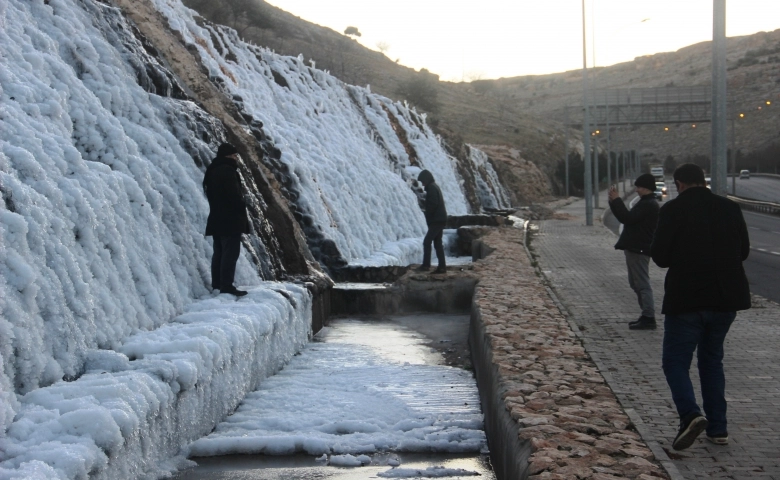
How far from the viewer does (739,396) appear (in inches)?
264

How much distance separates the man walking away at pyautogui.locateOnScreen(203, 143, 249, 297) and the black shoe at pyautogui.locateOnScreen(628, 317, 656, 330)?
4.02 m

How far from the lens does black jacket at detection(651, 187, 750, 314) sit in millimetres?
5672

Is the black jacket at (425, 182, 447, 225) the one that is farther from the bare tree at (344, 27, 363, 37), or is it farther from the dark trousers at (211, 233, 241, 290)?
the bare tree at (344, 27, 363, 37)

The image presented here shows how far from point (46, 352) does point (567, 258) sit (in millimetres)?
14045

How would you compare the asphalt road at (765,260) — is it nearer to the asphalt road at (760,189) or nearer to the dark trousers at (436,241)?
the dark trousers at (436,241)

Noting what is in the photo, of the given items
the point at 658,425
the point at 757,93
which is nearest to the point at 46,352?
the point at 658,425

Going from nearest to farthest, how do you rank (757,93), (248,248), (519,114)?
1. (248,248)
2. (519,114)
3. (757,93)

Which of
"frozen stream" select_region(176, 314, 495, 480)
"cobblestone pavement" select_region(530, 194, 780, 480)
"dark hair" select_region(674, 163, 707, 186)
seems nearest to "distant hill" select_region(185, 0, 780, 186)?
"cobblestone pavement" select_region(530, 194, 780, 480)

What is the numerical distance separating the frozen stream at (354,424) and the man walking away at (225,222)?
1.11 meters

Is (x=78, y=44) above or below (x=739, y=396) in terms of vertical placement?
above

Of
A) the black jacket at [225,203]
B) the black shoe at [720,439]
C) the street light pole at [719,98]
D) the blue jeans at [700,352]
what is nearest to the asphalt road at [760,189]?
the street light pole at [719,98]

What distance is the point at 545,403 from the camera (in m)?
6.18

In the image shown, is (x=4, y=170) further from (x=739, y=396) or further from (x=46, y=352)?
(x=739, y=396)

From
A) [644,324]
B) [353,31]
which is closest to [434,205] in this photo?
[644,324]
